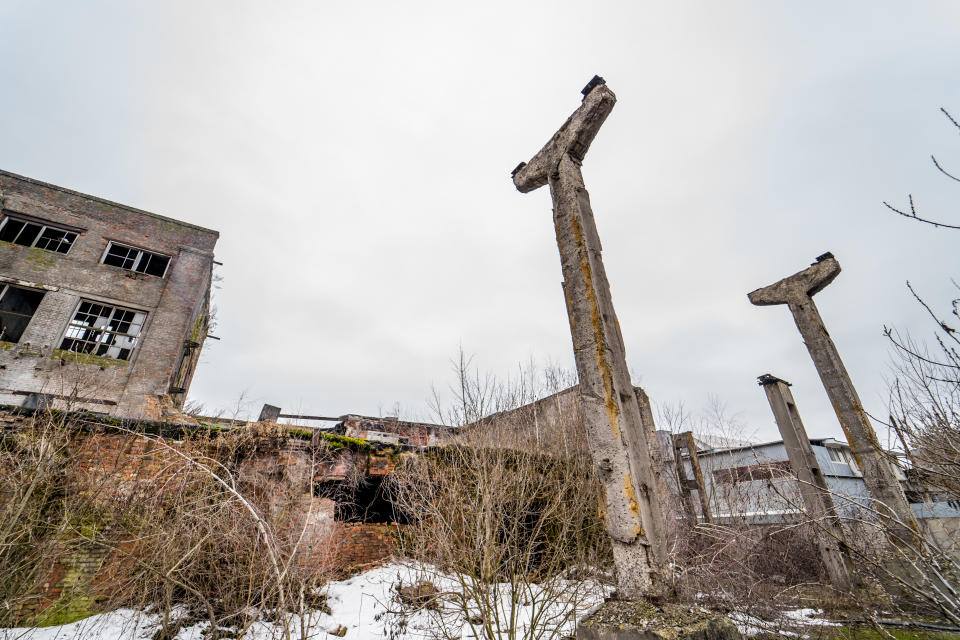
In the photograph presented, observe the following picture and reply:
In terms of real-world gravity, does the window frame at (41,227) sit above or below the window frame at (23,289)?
above

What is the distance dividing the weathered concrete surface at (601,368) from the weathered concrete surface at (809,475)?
476cm

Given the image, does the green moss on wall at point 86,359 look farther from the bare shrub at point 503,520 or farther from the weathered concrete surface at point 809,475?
the weathered concrete surface at point 809,475

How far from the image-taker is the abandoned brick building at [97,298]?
12555mm

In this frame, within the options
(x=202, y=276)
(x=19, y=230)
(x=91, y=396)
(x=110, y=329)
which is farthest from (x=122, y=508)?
(x=19, y=230)

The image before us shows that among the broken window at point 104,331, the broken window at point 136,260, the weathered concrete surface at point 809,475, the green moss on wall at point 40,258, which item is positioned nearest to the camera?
the weathered concrete surface at point 809,475

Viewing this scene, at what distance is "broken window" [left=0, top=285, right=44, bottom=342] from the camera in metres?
12.8

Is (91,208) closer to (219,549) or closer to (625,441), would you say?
(219,549)

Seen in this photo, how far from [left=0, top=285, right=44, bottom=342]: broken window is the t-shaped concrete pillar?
2096cm

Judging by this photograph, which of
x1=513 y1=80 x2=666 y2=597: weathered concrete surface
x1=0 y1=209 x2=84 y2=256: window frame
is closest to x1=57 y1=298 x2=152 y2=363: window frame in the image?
x1=0 y1=209 x2=84 y2=256: window frame

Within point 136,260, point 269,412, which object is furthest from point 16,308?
point 269,412

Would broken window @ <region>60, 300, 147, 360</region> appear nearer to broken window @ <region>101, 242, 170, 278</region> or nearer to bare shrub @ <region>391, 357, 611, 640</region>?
broken window @ <region>101, 242, 170, 278</region>

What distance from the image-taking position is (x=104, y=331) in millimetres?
13695

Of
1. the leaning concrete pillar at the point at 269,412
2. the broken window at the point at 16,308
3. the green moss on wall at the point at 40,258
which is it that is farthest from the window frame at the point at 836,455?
the green moss on wall at the point at 40,258

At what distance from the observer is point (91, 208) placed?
50.5ft
